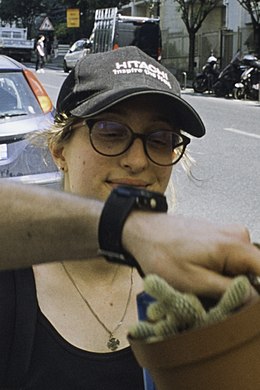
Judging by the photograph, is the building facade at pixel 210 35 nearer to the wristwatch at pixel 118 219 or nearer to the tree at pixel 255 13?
the tree at pixel 255 13

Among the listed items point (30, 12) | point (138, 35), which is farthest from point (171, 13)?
point (30, 12)

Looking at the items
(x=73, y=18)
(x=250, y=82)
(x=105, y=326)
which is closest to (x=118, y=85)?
(x=105, y=326)

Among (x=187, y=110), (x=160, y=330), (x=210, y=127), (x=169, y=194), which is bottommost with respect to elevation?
(x=210, y=127)

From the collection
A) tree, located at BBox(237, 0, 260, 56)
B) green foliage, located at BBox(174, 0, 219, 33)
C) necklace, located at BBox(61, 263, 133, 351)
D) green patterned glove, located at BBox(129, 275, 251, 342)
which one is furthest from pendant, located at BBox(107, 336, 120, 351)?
green foliage, located at BBox(174, 0, 219, 33)

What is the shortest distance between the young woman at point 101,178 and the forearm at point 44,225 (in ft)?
1.64

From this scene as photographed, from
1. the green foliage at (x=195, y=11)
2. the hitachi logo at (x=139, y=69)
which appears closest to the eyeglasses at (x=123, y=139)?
the hitachi logo at (x=139, y=69)

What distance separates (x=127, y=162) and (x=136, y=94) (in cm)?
16

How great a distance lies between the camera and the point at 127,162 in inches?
78.5

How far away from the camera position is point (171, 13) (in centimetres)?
→ 4450

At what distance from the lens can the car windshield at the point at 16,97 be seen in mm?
7516

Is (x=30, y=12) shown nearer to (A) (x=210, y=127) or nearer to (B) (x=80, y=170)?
(A) (x=210, y=127)

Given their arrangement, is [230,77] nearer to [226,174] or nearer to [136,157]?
[226,174]

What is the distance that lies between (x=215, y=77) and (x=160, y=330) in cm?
2550

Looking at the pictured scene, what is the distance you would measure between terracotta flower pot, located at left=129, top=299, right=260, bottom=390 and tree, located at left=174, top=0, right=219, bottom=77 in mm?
33259
